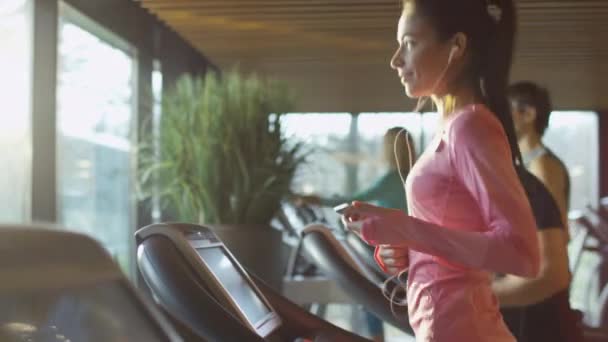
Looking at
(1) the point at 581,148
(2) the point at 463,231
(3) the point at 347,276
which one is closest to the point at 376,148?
(1) the point at 581,148

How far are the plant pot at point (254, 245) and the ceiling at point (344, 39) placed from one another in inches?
31.6

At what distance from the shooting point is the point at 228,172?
4465 mm

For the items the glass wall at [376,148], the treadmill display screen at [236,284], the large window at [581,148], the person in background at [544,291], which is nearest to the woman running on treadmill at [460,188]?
the treadmill display screen at [236,284]

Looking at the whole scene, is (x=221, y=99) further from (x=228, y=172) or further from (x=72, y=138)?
(x=72, y=138)

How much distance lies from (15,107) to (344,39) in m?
2.89

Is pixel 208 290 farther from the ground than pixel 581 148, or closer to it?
farther from the ground

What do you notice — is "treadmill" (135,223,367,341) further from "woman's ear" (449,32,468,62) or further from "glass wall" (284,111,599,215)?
"glass wall" (284,111,599,215)

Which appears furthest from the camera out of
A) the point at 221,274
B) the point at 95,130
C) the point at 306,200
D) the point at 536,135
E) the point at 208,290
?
the point at 95,130

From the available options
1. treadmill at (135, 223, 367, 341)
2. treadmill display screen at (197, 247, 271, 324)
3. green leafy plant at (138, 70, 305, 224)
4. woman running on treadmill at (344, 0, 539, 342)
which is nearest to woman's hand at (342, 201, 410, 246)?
woman running on treadmill at (344, 0, 539, 342)

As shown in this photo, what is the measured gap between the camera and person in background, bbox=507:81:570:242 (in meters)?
2.43

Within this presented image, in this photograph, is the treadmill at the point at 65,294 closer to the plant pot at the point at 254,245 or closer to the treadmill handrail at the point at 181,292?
the treadmill handrail at the point at 181,292

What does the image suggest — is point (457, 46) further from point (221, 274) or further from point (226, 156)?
point (226, 156)

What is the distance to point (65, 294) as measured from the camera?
62 centimetres

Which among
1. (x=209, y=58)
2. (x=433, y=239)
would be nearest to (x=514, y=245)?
(x=433, y=239)
